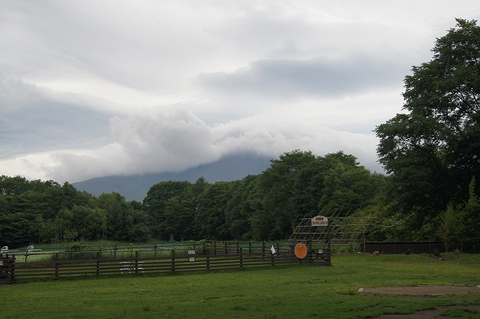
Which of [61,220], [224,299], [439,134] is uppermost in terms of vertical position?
[439,134]

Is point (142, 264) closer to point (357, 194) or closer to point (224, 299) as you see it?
point (224, 299)

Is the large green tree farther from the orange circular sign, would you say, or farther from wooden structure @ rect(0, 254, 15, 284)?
wooden structure @ rect(0, 254, 15, 284)

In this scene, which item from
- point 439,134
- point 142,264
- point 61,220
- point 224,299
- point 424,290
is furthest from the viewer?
point 61,220

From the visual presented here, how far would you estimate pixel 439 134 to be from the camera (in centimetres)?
3656

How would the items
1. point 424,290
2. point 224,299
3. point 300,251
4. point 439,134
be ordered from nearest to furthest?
point 224,299, point 424,290, point 300,251, point 439,134

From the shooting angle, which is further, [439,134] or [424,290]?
[439,134]

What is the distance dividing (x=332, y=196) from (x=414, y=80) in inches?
1184

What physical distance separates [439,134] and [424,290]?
77.5ft

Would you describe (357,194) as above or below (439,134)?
below

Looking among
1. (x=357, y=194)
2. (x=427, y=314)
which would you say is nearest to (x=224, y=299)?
(x=427, y=314)

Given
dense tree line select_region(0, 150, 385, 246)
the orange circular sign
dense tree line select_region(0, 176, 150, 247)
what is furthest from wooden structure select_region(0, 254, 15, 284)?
dense tree line select_region(0, 176, 150, 247)

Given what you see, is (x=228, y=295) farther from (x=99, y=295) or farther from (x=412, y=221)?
(x=412, y=221)

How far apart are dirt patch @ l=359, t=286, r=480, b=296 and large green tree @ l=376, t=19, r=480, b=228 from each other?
799 inches

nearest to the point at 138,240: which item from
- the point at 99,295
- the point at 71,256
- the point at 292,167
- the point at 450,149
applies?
the point at 292,167
